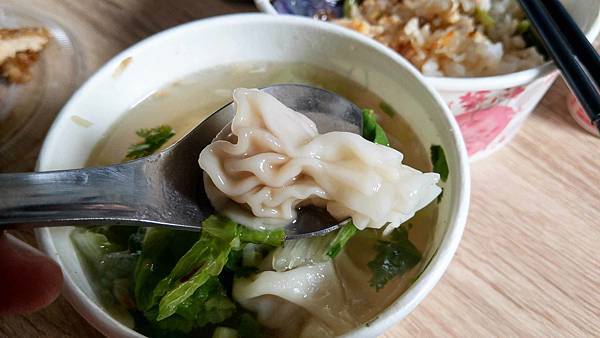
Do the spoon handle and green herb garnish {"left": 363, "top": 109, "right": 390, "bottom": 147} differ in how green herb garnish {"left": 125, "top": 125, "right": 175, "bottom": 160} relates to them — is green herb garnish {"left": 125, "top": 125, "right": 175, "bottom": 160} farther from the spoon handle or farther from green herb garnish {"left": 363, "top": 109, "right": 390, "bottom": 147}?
green herb garnish {"left": 363, "top": 109, "right": 390, "bottom": 147}

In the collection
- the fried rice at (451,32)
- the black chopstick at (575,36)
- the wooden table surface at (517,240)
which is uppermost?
the black chopstick at (575,36)

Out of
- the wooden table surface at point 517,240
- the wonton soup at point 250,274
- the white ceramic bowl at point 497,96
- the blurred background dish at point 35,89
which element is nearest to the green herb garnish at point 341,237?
the wonton soup at point 250,274

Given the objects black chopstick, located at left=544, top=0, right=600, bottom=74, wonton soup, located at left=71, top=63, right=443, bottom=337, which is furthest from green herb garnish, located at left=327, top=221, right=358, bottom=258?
black chopstick, located at left=544, top=0, right=600, bottom=74

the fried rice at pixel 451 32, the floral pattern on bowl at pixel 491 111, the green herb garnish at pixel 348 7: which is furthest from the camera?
the green herb garnish at pixel 348 7

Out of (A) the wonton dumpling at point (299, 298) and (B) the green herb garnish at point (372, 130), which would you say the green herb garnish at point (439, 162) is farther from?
(A) the wonton dumpling at point (299, 298)

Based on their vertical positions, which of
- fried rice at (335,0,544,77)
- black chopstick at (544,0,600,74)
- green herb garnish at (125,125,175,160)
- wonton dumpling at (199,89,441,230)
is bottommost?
green herb garnish at (125,125,175,160)

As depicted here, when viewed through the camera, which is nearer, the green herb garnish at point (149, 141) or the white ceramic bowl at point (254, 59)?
the white ceramic bowl at point (254, 59)

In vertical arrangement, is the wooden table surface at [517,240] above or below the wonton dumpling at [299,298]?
below

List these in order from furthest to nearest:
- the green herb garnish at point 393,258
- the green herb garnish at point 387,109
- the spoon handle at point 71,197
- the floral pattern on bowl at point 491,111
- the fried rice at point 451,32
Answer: the fried rice at point 451,32, the floral pattern on bowl at point 491,111, the green herb garnish at point 387,109, the green herb garnish at point 393,258, the spoon handle at point 71,197
